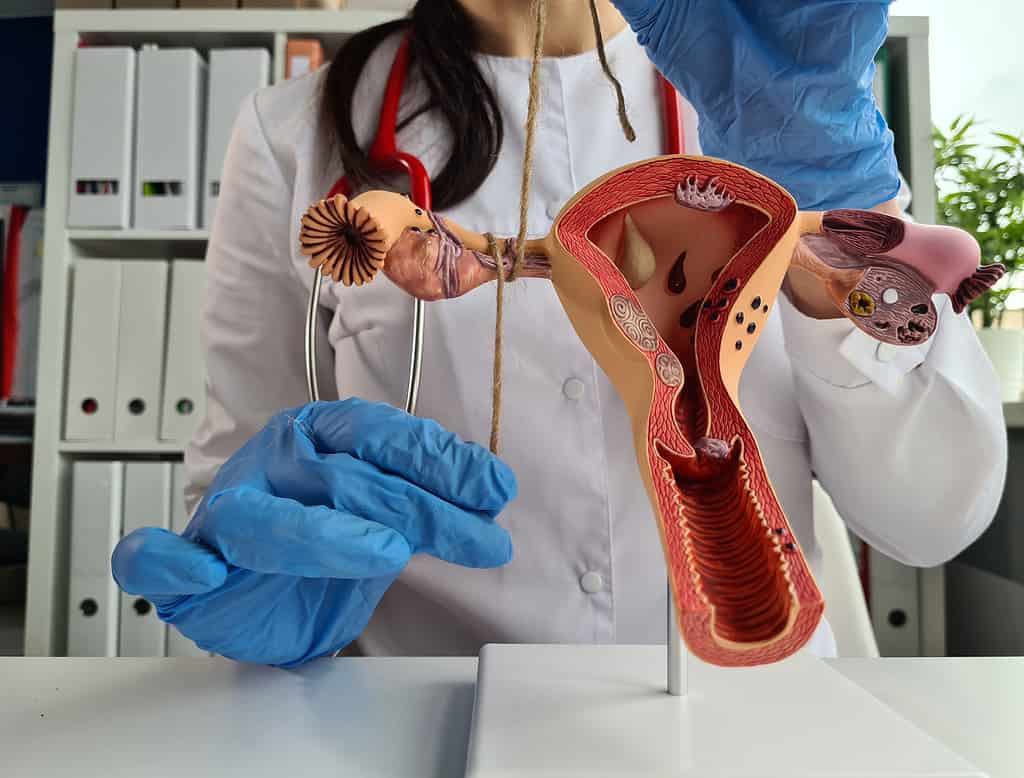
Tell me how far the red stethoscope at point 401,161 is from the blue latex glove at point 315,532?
0.12 metres

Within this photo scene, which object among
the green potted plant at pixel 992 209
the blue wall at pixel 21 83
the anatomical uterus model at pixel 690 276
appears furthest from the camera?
the blue wall at pixel 21 83

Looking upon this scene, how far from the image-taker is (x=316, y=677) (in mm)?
522

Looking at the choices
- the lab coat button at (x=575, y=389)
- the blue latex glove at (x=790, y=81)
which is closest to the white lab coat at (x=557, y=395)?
the lab coat button at (x=575, y=389)

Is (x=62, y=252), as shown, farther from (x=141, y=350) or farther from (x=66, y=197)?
(x=141, y=350)

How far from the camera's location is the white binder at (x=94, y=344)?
1725 millimetres

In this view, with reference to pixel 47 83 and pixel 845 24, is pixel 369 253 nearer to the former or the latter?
pixel 845 24

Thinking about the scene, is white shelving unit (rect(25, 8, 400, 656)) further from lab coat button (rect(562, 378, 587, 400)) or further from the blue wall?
lab coat button (rect(562, 378, 587, 400))

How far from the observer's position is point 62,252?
1744mm

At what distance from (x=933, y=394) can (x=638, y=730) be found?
1.34 feet

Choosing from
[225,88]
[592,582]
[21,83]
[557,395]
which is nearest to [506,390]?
[557,395]

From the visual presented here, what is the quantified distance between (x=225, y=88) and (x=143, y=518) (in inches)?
35.2

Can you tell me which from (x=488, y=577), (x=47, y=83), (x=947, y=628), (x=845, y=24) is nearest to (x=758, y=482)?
(x=845, y=24)

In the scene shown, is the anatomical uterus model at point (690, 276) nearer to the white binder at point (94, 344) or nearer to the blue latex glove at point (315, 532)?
the blue latex glove at point (315, 532)

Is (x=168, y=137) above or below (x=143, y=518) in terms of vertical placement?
above
